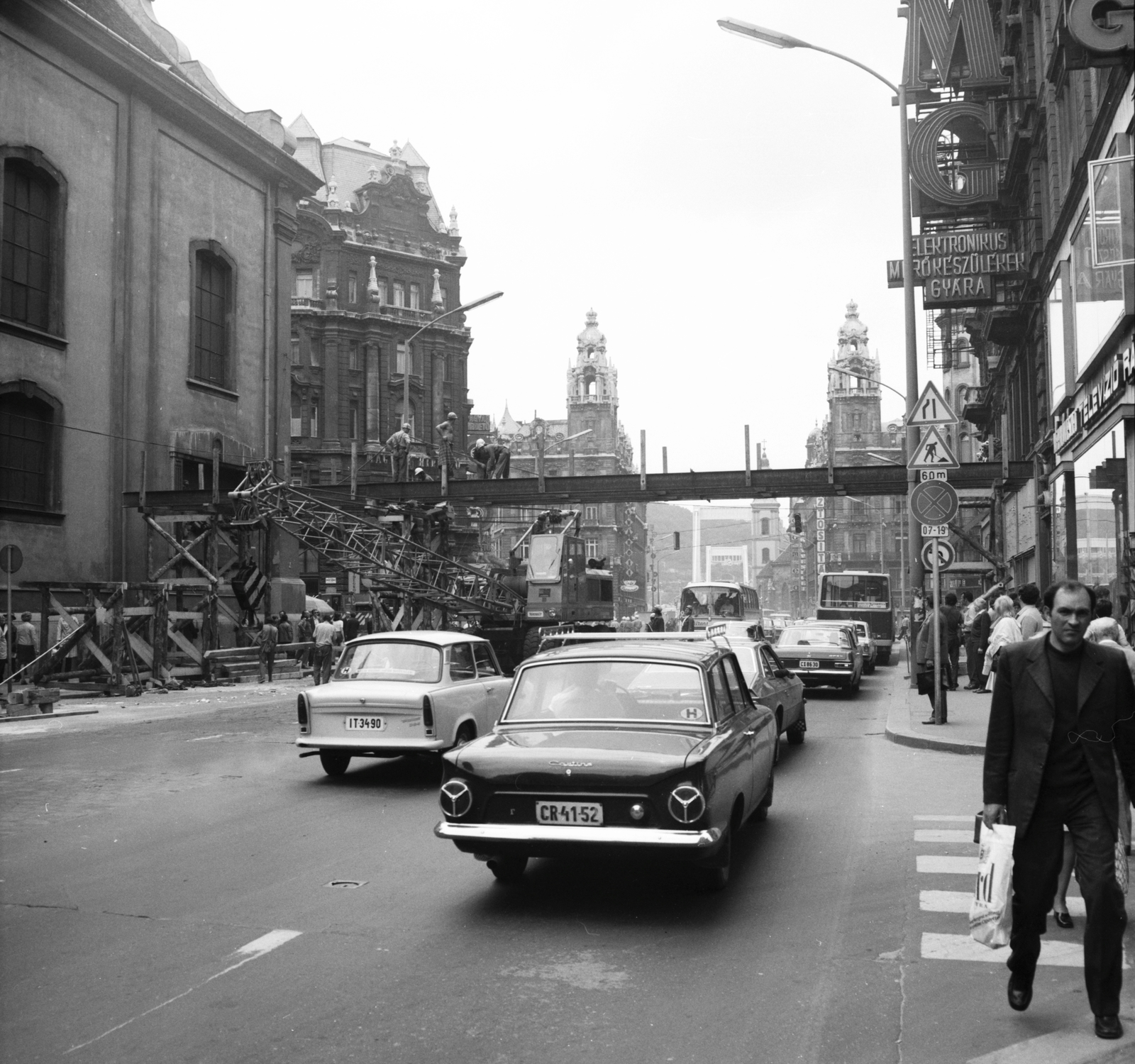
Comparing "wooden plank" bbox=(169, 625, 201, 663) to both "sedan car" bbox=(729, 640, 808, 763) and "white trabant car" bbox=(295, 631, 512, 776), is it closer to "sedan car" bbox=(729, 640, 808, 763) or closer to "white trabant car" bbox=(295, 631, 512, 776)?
"white trabant car" bbox=(295, 631, 512, 776)

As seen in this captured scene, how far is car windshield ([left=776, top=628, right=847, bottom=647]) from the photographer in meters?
23.7

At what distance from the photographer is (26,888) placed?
25.3ft

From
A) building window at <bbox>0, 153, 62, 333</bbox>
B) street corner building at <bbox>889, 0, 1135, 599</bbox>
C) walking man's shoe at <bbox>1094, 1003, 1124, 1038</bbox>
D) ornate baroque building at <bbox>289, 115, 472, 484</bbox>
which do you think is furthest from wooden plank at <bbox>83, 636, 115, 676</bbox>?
ornate baroque building at <bbox>289, 115, 472, 484</bbox>

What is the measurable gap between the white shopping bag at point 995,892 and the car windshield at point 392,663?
26.1 feet

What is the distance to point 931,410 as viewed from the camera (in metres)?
17.2

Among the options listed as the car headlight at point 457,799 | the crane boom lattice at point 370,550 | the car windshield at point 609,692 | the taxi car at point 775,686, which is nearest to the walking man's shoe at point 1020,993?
the car windshield at point 609,692

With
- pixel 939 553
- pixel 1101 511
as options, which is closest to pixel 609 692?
pixel 939 553

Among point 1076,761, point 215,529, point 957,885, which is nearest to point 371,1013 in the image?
point 1076,761

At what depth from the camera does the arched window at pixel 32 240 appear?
2806 centimetres

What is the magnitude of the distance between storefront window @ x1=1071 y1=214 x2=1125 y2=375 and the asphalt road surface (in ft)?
33.8

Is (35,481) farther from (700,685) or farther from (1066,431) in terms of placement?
(700,685)

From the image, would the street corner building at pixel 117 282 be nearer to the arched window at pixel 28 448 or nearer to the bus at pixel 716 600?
the arched window at pixel 28 448

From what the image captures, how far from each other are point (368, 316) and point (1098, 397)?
60.0 meters

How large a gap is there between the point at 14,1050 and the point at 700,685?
15.1 feet
